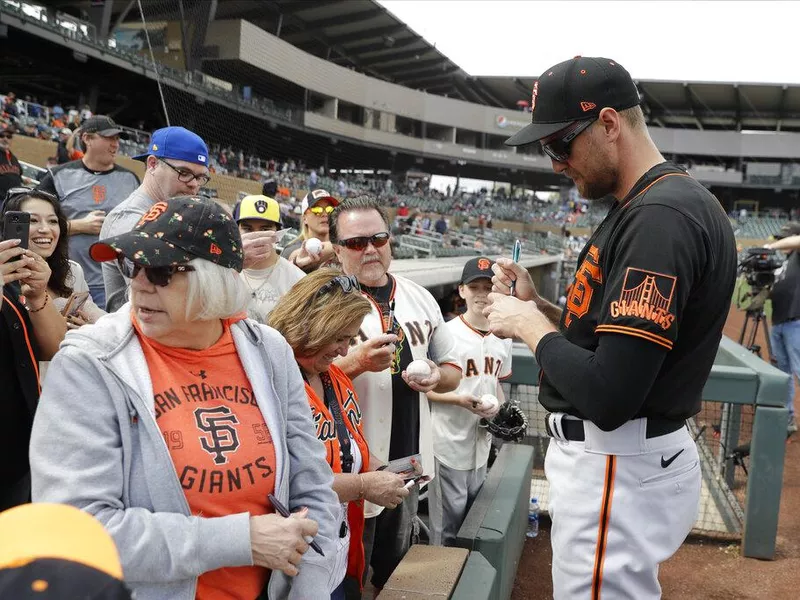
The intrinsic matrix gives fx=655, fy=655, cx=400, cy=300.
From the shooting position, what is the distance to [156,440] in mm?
1463

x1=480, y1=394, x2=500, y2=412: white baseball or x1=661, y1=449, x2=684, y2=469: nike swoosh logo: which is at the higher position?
x1=661, y1=449, x2=684, y2=469: nike swoosh logo

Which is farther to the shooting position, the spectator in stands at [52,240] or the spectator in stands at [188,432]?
the spectator in stands at [52,240]

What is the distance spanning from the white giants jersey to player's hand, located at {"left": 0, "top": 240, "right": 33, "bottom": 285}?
2.16 metres

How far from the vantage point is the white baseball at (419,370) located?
2.62 metres

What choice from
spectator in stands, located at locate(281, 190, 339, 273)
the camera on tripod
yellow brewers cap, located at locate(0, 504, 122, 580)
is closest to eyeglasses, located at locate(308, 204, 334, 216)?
spectator in stands, located at locate(281, 190, 339, 273)

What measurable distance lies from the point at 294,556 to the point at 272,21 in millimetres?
37080

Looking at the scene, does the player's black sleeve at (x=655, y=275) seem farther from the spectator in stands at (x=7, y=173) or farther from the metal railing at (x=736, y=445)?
the spectator in stands at (x=7, y=173)

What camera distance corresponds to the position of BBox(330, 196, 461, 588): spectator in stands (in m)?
2.77

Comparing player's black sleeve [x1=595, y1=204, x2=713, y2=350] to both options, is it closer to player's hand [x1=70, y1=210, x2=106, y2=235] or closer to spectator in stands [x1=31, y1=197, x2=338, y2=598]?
spectator in stands [x1=31, y1=197, x2=338, y2=598]

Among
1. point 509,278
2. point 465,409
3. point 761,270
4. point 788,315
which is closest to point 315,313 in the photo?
point 509,278

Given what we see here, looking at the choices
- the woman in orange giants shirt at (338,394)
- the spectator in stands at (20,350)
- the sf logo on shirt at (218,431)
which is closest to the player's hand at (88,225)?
the spectator in stands at (20,350)

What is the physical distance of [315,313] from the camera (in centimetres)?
225

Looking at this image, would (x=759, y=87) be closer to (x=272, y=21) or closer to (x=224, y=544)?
(x=272, y=21)

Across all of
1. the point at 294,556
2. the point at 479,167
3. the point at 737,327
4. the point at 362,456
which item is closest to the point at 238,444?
the point at 294,556
